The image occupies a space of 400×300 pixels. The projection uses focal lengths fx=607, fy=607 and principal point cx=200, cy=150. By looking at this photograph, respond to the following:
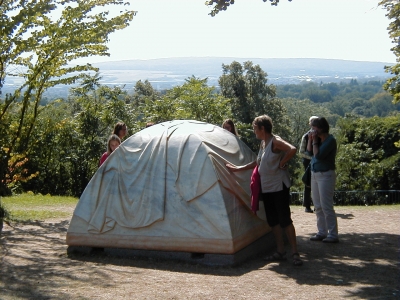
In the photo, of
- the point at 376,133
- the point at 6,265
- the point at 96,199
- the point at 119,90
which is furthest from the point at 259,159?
the point at 376,133

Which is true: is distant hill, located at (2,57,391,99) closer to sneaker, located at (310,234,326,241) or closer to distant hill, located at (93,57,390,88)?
distant hill, located at (93,57,390,88)

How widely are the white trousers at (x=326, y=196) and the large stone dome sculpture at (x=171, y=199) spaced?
98 cm

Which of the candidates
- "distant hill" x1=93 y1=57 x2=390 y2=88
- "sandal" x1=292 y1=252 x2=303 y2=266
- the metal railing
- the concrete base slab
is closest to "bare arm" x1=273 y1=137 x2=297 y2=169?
"sandal" x1=292 y1=252 x2=303 y2=266

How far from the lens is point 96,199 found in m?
8.80

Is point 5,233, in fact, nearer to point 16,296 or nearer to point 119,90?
point 16,296

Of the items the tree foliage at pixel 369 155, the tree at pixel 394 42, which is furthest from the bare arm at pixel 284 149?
the tree foliage at pixel 369 155

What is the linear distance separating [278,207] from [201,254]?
1.21 meters

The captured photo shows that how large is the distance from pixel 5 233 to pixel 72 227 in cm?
234

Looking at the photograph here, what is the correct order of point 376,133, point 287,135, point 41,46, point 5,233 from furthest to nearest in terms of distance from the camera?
point 287,135, point 376,133, point 41,46, point 5,233

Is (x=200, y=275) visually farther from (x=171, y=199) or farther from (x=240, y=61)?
(x=240, y=61)

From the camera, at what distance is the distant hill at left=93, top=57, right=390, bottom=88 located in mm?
50669

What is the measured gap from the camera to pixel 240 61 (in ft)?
184

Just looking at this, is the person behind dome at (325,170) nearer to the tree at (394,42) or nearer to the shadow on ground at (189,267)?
the shadow on ground at (189,267)

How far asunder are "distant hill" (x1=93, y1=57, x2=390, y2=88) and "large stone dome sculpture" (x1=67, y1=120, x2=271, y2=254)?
2708 cm
